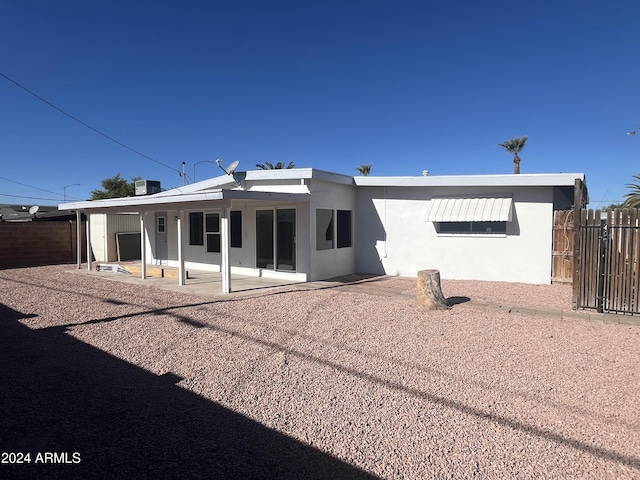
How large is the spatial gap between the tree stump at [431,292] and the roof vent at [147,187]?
11882mm

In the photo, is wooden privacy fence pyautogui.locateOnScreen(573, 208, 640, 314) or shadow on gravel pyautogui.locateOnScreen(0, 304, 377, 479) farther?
wooden privacy fence pyautogui.locateOnScreen(573, 208, 640, 314)

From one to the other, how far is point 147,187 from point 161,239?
2.09 m

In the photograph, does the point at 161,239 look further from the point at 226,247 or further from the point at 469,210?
the point at 469,210

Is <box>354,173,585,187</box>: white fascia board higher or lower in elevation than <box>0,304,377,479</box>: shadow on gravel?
higher

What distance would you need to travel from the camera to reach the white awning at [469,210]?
11305 mm

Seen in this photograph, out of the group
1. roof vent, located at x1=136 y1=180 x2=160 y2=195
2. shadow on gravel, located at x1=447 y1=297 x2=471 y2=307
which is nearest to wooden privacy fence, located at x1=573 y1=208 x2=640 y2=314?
shadow on gravel, located at x1=447 y1=297 x2=471 y2=307

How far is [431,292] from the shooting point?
8.01 metres

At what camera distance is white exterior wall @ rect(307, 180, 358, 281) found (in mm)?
11422

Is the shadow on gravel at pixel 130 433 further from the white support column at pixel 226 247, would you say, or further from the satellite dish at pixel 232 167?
the satellite dish at pixel 232 167

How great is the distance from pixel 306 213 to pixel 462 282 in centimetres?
489

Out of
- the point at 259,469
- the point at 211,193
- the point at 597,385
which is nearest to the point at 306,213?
the point at 211,193

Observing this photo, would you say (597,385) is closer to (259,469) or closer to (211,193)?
(259,469)

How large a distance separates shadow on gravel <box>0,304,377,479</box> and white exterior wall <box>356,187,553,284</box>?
31.3 ft

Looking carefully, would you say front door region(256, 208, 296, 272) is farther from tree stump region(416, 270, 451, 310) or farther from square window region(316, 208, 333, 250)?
tree stump region(416, 270, 451, 310)
